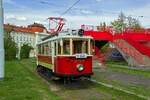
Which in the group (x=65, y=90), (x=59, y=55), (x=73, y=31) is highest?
(x=73, y=31)

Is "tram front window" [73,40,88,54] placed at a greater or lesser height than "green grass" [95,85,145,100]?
greater

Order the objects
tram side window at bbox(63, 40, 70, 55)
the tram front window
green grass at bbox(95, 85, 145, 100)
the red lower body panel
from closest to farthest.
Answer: green grass at bbox(95, 85, 145, 100), the red lower body panel, tram side window at bbox(63, 40, 70, 55), the tram front window

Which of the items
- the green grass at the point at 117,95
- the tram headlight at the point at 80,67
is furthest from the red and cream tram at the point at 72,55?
the green grass at the point at 117,95

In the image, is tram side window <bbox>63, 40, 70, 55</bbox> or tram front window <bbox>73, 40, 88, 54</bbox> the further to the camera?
tram front window <bbox>73, 40, 88, 54</bbox>

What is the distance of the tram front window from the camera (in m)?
19.6

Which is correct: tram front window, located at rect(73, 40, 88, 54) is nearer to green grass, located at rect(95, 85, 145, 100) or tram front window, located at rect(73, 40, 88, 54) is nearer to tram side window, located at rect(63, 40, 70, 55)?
tram side window, located at rect(63, 40, 70, 55)

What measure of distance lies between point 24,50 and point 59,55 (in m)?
84.2

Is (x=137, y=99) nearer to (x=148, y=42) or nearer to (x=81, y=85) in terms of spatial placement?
(x=81, y=85)

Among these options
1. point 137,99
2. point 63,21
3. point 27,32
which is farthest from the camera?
point 27,32

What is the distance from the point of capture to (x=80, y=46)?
19.8 metres

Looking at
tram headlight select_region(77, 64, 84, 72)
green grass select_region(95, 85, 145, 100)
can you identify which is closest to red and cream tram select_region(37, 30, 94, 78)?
tram headlight select_region(77, 64, 84, 72)

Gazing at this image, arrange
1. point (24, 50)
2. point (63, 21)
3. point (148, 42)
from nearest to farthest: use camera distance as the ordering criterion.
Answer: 1. point (63, 21)
2. point (148, 42)
3. point (24, 50)

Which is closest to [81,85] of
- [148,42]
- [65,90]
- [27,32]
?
[65,90]

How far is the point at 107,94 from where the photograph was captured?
54.3 ft
